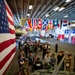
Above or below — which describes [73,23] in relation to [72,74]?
above

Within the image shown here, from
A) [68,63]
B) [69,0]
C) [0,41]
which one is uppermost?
[69,0]

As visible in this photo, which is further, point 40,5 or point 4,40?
point 40,5

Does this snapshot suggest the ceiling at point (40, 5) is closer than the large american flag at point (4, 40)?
No

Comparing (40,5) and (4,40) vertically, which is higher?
(40,5)

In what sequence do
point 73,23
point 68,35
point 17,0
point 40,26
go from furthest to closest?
1. point 68,35
2. point 73,23
3. point 40,26
4. point 17,0

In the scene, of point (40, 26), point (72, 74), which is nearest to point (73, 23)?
point (40, 26)

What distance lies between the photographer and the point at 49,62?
11.0 meters

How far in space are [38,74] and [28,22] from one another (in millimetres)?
17965

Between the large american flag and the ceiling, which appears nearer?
the large american flag

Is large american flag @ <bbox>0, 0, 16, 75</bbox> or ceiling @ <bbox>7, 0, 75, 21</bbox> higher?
ceiling @ <bbox>7, 0, 75, 21</bbox>

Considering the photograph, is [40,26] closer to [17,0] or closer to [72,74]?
[17,0]

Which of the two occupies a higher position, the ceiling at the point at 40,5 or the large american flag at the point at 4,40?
the ceiling at the point at 40,5

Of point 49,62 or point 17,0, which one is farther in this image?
point 17,0

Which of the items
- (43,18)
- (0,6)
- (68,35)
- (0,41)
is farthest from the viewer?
(68,35)
